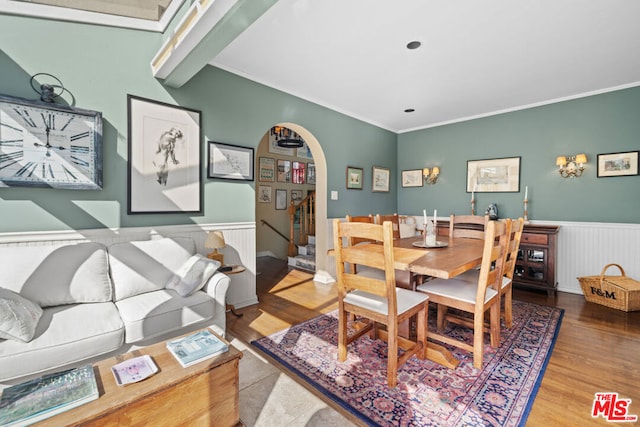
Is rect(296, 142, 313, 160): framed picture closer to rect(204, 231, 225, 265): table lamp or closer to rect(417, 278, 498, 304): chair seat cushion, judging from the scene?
rect(204, 231, 225, 265): table lamp

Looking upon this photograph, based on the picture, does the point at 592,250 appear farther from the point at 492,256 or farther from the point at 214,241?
the point at 214,241

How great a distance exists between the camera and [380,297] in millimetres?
2047

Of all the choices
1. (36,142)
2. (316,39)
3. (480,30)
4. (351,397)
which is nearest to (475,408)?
(351,397)

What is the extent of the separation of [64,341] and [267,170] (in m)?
4.88

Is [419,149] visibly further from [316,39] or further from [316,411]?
[316,411]

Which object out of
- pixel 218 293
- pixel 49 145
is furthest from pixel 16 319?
pixel 49 145

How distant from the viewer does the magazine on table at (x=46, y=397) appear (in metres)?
1.03

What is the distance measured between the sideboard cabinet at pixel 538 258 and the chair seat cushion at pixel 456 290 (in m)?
1.35

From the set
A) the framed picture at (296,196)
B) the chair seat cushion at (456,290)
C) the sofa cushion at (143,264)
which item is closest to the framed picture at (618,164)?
Answer: the chair seat cushion at (456,290)

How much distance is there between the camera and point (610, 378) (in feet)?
6.44

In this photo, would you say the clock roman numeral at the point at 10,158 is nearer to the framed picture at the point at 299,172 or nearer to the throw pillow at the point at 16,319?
the throw pillow at the point at 16,319

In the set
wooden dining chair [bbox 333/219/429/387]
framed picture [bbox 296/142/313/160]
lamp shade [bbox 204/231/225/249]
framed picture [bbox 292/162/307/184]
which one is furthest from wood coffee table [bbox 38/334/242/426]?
framed picture [bbox 296/142/313/160]

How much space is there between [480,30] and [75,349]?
3.75 meters

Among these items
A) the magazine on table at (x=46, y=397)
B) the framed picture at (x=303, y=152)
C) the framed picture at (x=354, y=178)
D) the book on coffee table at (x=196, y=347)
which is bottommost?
the magazine on table at (x=46, y=397)
